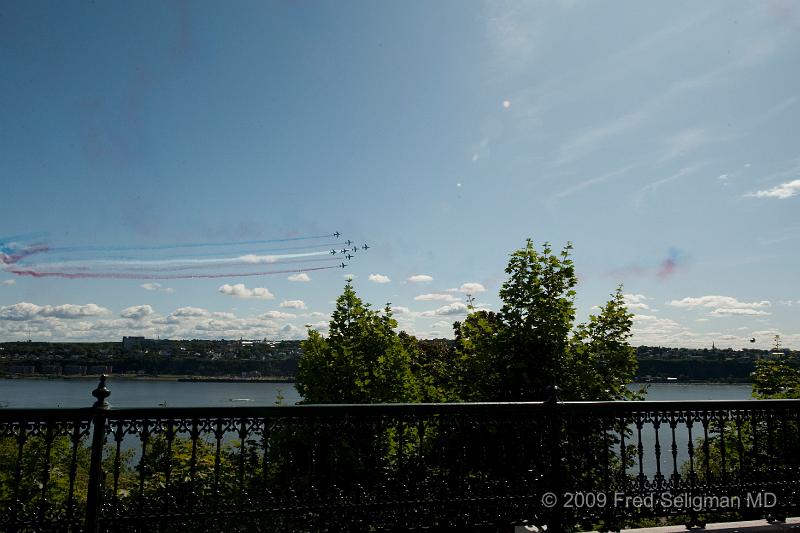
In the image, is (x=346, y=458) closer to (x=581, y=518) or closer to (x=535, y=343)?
(x=535, y=343)

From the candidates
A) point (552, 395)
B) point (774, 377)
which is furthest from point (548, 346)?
point (774, 377)

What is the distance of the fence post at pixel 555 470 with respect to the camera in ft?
17.4

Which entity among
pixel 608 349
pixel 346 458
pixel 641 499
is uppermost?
pixel 608 349

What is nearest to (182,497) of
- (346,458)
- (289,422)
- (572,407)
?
(289,422)

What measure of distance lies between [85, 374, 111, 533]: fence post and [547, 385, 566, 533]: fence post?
13.8 ft

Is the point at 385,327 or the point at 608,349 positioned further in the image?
the point at 385,327

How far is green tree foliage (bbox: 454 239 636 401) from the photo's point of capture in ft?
31.6

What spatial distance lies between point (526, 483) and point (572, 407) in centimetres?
93

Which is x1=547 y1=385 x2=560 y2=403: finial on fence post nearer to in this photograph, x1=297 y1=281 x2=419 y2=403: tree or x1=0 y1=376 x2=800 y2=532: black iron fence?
x1=0 y1=376 x2=800 y2=532: black iron fence

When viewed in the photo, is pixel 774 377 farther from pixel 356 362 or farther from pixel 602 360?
pixel 356 362

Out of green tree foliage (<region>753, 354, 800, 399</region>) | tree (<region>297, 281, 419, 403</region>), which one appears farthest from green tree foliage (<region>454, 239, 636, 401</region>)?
green tree foliage (<region>753, 354, 800, 399</region>)

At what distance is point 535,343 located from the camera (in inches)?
385

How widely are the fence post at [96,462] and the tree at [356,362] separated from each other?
24.3 ft

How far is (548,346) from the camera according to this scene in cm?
972
